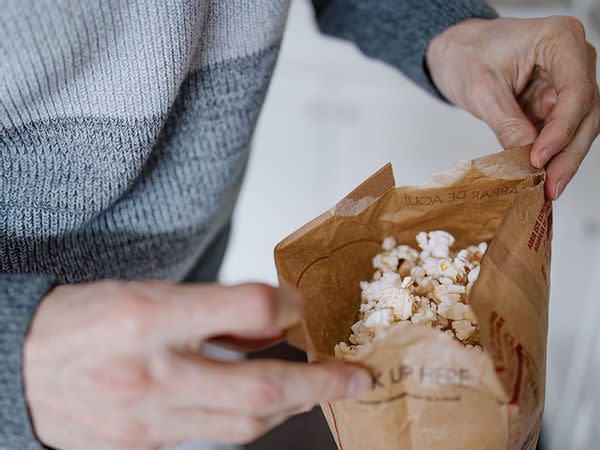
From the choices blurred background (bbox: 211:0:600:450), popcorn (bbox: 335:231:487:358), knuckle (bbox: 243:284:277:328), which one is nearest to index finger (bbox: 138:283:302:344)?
knuckle (bbox: 243:284:277:328)

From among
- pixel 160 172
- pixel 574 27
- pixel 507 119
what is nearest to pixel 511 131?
pixel 507 119

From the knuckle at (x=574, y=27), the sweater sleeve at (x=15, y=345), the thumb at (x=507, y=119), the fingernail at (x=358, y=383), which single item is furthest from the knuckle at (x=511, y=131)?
the sweater sleeve at (x=15, y=345)

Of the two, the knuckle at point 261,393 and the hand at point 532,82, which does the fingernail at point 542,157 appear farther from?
the knuckle at point 261,393

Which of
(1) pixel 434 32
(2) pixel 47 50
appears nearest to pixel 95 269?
(2) pixel 47 50

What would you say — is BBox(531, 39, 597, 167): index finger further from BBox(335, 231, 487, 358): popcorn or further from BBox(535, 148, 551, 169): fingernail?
BBox(335, 231, 487, 358): popcorn

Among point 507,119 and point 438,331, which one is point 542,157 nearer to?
point 507,119

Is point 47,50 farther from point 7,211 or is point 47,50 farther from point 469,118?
point 469,118

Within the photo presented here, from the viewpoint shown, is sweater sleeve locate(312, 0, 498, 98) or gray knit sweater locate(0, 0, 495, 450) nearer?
gray knit sweater locate(0, 0, 495, 450)
